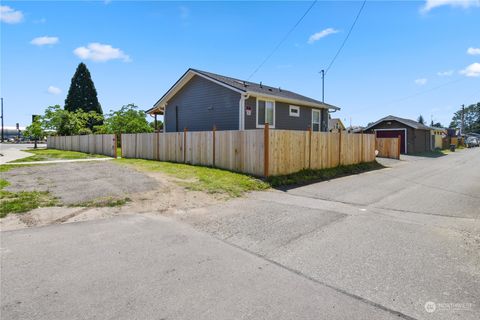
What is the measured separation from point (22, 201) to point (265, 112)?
1226 cm

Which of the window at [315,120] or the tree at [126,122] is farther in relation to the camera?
the tree at [126,122]

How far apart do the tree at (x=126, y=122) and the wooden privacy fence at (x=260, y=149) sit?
573 inches

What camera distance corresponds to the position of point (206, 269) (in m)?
3.62

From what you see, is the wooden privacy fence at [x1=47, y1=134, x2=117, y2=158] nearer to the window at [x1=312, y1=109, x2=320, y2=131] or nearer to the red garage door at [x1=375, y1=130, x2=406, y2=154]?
the window at [x1=312, y1=109, x2=320, y2=131]

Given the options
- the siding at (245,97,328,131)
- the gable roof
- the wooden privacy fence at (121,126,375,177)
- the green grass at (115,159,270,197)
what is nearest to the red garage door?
the gable roof

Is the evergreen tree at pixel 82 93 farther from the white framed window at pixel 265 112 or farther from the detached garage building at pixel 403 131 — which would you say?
the detached garage building at pixel 403 131

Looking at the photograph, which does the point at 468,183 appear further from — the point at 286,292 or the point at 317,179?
the point at 286,292

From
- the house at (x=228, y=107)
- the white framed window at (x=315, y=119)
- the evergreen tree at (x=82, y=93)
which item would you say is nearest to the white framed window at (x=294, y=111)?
the house at (x=228, y=107)

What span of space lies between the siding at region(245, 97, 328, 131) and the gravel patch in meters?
6.89

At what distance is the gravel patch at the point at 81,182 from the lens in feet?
24.8

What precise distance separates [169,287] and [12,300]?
1537 millimetres

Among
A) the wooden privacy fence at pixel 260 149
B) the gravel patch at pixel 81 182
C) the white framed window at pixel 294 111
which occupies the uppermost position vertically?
the white framed window at pixel 294 111

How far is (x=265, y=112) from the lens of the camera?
1636 centimetres

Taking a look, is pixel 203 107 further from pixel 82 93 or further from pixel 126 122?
pixel 82 93
